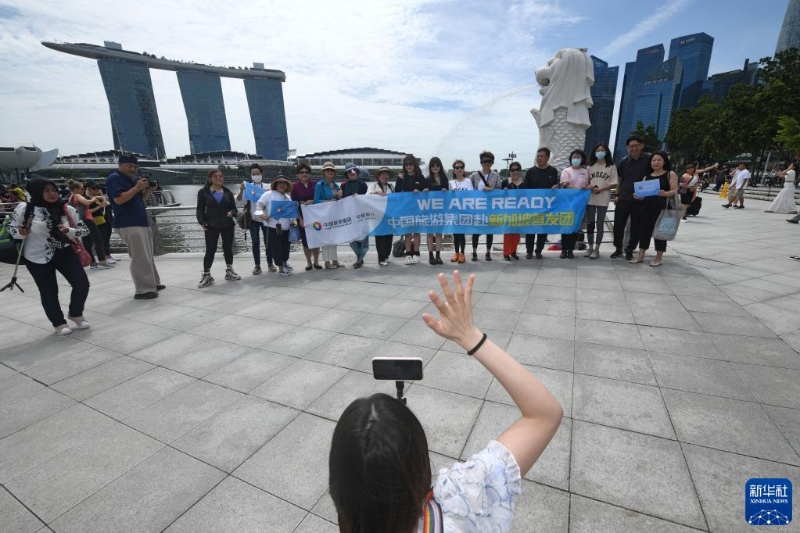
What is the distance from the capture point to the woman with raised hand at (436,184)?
710 cm

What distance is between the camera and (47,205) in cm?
433

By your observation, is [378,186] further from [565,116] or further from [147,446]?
[565,116]

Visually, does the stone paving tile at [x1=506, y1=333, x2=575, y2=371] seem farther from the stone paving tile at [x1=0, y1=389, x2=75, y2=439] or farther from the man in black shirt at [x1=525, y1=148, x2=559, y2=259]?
the stone paving tile at [x1=0, y1=389, x2=75, y2=439]

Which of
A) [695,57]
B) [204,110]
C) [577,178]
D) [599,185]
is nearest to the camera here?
[599,185]

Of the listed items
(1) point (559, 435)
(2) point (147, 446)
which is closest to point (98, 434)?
(2) point (147, 446)

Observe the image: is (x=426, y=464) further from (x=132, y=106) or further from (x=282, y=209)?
(x=132, y=106)

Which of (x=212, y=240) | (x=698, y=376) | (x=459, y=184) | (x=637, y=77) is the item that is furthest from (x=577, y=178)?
(x=637, y=77)

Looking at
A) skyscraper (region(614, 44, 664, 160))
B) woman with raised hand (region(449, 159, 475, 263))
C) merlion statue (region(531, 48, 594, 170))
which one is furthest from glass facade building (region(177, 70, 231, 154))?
woman with raised hand (region(449, 159, 475, 263))

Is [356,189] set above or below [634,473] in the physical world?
above

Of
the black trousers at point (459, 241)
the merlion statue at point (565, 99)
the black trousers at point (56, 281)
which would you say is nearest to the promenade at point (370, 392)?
the black trousers at point (56, 281)

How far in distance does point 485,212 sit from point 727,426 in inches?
205

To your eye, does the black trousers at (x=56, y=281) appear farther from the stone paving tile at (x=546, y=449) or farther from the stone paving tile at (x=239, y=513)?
the stone paving tile at (x=546, y=449)

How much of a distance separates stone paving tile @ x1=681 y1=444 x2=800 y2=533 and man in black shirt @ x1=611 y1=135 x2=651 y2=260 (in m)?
5.14

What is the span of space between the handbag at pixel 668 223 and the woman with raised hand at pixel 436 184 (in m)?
3.71
